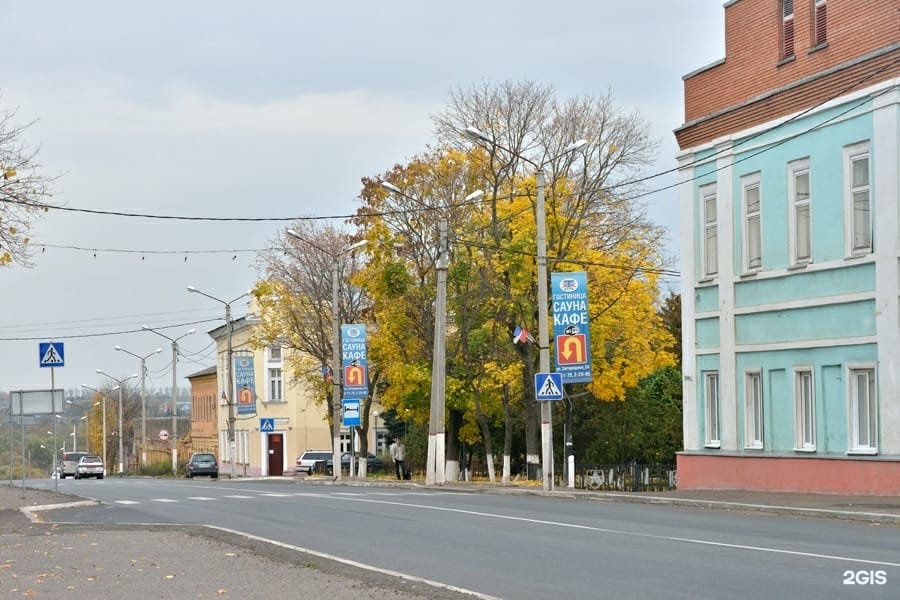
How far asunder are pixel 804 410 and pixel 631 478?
8.01 metres

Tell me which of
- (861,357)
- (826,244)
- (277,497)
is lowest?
(277,497)

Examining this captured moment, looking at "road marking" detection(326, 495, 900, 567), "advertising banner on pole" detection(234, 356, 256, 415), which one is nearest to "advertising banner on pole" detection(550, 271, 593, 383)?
"road marking" detection(326, 495, 900, 567)

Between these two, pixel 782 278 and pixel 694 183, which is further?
pixel 694 183

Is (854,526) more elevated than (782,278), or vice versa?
(782,278)

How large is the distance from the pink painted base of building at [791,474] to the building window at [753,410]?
1.64ft

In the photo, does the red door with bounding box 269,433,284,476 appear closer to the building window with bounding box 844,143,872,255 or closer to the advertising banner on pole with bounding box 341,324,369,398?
the advertising banner on pole with bounding box 341,324,369,398

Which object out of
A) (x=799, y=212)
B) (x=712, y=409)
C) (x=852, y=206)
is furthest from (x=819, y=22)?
(x=712, y=409)

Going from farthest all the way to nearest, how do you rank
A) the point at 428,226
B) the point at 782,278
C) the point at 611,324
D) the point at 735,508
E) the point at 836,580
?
the point at 428,226
the point at 611,324
the point at 782,278
the point at 735,508
the point at 836,580

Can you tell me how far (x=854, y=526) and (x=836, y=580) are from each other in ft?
27.6

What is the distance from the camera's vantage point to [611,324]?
49406 millimetres

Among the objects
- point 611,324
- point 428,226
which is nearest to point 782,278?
point 611,324

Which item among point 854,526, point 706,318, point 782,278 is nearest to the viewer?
point 854,526

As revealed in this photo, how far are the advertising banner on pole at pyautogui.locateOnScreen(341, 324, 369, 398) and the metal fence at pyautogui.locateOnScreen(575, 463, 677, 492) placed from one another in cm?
1256

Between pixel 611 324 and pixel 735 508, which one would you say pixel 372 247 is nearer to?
pixel 611 324
